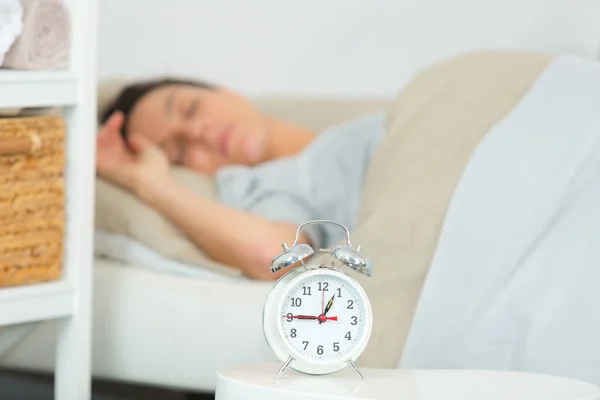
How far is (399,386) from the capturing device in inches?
47.3

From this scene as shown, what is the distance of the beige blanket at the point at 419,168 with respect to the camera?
5.24 ft

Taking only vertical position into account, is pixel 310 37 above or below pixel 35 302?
above

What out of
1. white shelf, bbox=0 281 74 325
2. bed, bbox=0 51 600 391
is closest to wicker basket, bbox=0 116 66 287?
white shelf, bbox=0 281 74 325

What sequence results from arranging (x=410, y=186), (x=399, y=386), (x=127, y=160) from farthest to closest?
(x=127, y=160), (x=410, y=186), (x=399, y=386)

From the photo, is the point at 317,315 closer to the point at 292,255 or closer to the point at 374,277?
the point at 292,255

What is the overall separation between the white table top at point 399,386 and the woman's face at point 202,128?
3.18 ft

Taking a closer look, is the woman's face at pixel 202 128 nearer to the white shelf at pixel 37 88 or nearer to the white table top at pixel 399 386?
the white shelf at pixel 37 88

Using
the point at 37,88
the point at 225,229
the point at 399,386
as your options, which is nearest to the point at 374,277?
the point at 225,229

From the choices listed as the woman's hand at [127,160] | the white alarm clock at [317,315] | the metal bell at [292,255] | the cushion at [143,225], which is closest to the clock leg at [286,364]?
the white alarm clock at [317,315]

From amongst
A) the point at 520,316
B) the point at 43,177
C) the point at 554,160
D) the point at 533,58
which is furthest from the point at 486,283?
the point at 43,177

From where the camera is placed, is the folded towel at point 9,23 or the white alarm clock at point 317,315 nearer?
the white alarm clock at point 317,315

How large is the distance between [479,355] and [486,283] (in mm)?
109

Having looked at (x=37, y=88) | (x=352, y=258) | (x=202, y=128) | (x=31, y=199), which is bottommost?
(x=352, y=258)

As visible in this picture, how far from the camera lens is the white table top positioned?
3.79 feet
